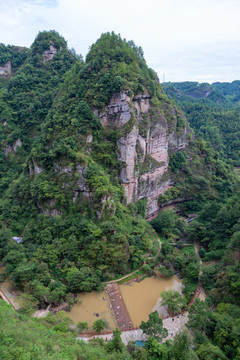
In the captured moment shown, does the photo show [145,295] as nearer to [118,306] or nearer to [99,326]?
[118,306]

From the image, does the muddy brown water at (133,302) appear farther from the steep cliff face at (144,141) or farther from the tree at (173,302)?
the steep cliff face at (144,141)

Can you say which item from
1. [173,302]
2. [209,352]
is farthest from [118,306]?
[209,352]

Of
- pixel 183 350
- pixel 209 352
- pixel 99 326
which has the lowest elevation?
pixel 99 326

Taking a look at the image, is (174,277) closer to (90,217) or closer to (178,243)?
(178,243)

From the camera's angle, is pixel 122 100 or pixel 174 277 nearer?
pixel 174 277

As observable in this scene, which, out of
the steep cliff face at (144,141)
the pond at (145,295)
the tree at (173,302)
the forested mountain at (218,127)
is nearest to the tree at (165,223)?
the steep cliff face at (144,141)

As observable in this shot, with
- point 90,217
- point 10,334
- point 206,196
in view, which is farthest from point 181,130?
point 10,334

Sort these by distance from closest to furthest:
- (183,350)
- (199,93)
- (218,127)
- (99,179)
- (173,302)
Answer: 1. (183,350)
2. (173,302)
3. (99,179)
4. (218,127)
5. (199,93)
